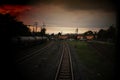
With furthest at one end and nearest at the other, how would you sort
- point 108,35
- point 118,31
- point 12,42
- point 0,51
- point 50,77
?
point 108,35 < point 12,42 < point 0,51 < point 50,77 < point 118,31

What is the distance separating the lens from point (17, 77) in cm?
1124

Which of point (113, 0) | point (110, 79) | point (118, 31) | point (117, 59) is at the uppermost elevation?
point (113, 0)

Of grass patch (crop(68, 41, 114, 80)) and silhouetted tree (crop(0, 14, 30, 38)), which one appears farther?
silhouetted tree (crop(0, 14, 30, 38))

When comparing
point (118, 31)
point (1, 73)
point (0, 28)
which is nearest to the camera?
point (118, 31)

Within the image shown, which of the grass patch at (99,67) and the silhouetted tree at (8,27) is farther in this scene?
the silhouetted tree at (8,27)

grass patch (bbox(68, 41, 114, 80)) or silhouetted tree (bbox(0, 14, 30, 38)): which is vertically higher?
silhouetted tree (bbox(0, 14, 30, 38))

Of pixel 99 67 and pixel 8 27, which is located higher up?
pixel 8 27

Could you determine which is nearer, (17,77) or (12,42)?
(17,77)

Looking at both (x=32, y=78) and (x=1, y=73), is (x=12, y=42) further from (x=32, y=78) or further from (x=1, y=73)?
(x=32, y=78)

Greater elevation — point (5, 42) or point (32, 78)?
point (5, 42)

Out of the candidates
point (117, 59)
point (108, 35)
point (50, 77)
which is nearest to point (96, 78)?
point (117, 59)

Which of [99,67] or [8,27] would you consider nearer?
[99,67]

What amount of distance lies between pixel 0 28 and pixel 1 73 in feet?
34.0

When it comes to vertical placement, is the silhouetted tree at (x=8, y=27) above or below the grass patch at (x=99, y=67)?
above
